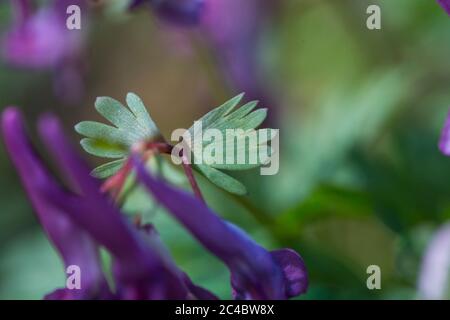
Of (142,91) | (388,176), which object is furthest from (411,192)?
(142,91)

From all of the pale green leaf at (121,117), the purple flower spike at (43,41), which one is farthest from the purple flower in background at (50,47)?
the pale green leaf at (121,117)

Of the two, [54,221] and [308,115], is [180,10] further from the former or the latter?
[308,115]

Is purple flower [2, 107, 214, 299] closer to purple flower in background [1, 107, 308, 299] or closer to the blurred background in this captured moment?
purple flower in background [1, 107, 308, 299]

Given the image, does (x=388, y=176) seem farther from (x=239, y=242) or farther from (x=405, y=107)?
(x=239, y=242)

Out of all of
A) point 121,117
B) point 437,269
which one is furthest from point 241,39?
point 121,117

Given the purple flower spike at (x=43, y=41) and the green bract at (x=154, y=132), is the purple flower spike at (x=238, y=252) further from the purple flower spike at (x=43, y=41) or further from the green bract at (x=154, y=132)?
the purple flower spike at (x=43, y=41)

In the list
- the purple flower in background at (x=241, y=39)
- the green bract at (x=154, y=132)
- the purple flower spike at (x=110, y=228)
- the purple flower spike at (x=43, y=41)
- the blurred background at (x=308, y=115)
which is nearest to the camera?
the purple flower spike at (x=110, y=228)
